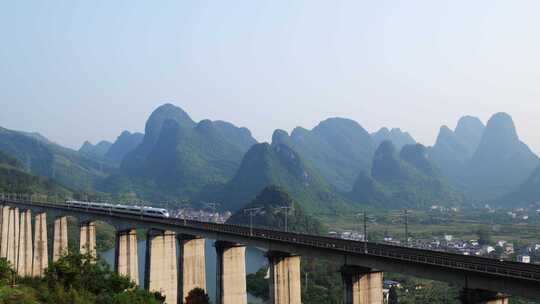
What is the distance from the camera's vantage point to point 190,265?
222 feet

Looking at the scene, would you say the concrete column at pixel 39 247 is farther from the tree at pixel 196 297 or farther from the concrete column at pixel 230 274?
the concrete column at pixel 230 274

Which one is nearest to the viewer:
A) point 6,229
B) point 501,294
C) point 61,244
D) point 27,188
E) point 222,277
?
point 501,294

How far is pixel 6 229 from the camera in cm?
11544

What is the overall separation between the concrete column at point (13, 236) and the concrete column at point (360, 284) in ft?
283

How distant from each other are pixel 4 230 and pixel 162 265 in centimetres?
6120

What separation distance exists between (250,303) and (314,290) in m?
14.4

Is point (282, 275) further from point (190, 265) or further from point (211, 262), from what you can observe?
point (211, 262)

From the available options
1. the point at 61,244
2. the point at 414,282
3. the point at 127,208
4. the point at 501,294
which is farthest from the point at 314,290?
the point at 501,294

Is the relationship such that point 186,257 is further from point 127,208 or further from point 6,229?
point 6,229

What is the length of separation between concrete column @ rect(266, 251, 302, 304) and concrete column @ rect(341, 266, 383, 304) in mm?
9397

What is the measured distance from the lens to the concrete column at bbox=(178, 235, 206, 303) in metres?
67.3

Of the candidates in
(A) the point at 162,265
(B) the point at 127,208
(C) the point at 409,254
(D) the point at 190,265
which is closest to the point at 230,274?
(D) the point at 190,265

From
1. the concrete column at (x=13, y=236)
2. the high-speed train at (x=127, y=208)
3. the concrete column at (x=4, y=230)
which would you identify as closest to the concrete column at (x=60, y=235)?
the high-speed train at (x=127, y=208)

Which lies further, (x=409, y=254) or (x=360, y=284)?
(x=360, y=284)
